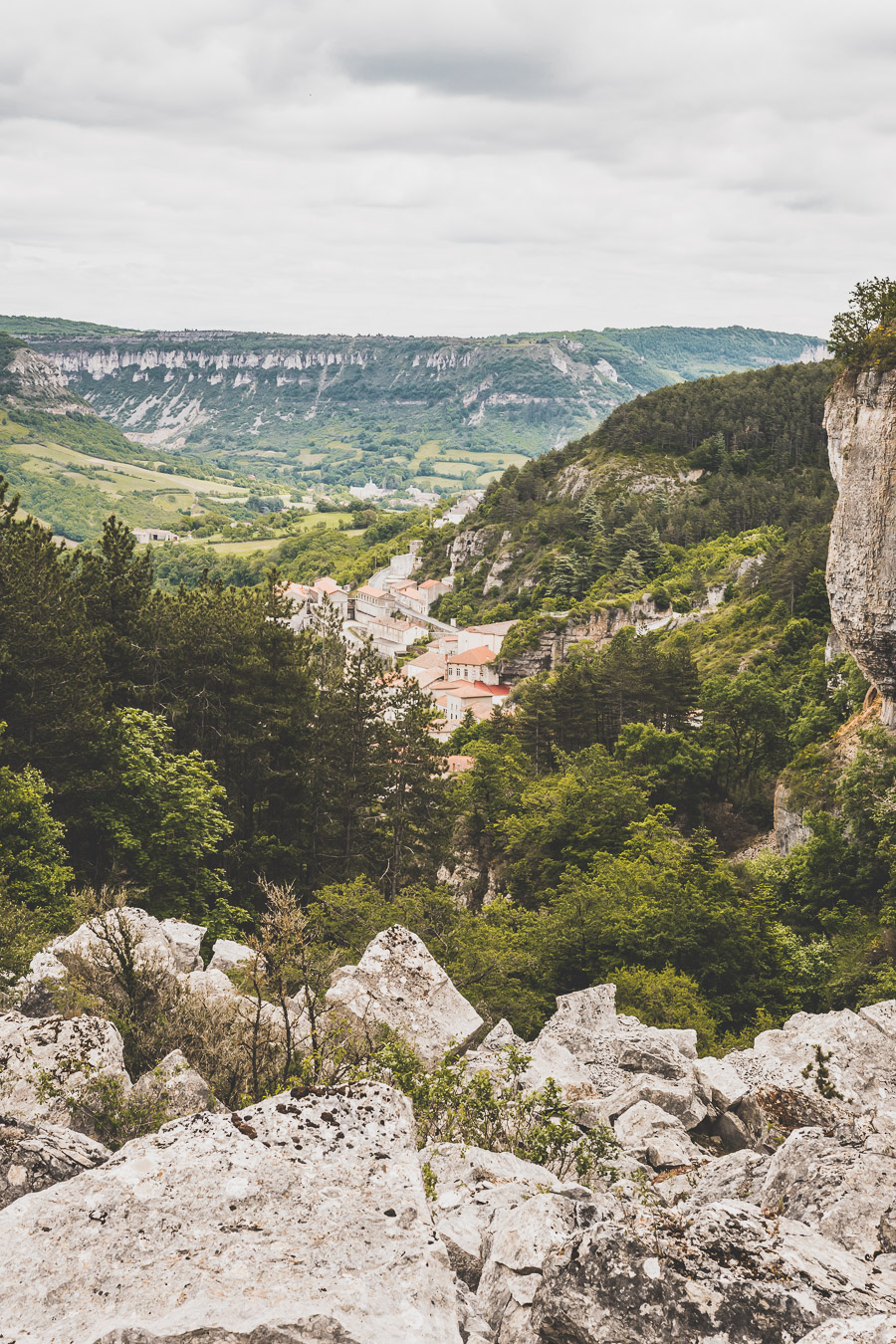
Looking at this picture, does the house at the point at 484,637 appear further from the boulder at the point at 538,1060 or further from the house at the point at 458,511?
the boulder at the point at 538,1060

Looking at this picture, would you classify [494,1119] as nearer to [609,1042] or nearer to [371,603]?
[609,1042]

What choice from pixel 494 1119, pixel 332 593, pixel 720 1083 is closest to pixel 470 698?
pixel 332 593

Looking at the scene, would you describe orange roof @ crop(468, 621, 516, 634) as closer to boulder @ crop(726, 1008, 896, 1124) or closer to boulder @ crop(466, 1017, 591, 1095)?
boulder @ crop(726, 1008, 896, 1124)

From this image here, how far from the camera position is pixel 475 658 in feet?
313

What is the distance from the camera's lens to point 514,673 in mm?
93375

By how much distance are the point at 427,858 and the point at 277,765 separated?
21.4ft

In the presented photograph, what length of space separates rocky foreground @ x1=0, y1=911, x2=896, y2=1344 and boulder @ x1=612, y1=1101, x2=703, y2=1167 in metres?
0.72

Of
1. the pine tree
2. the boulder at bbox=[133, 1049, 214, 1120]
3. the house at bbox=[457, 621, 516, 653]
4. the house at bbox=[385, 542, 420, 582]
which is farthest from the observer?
the house at bbox=[385, 542, 420, 582]

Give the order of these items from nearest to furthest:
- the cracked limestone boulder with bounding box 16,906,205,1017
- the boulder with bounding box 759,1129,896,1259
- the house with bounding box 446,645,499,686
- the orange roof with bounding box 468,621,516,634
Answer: the boulder with bounding box 759,1129,896,1259
the cracked limestone boulder with bounding box 16,906,205,1017
the house with bounding box 446,645,499,686
the orange roof with bounding box 468,621,516,634

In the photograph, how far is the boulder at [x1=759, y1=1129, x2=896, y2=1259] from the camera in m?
9.70

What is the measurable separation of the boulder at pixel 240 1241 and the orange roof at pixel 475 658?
85.8 meters

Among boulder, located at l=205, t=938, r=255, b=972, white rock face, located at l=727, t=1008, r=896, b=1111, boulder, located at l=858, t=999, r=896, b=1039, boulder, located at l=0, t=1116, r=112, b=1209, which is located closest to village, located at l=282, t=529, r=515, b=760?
boulder, located at l=205, t=938, r=255, b=972

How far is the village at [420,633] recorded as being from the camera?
282 ft

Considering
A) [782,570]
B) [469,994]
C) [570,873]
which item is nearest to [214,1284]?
[469,994]
